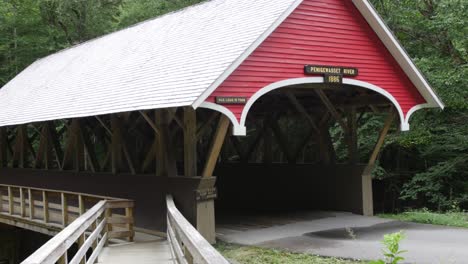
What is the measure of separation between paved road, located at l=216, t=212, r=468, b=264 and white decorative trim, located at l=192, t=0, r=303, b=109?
2.73 meters

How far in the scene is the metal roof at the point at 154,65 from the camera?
10391 mm

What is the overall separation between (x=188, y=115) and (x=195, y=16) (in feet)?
14.8

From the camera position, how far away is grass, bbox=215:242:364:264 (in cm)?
841

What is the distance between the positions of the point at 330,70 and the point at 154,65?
146 inches

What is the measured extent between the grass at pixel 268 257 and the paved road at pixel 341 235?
308 mm

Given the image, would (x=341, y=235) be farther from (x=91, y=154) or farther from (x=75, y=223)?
(x=91, y=154)

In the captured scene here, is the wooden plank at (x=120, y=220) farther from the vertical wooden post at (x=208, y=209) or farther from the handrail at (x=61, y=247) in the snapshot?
the handrail at (x=61, y=247)

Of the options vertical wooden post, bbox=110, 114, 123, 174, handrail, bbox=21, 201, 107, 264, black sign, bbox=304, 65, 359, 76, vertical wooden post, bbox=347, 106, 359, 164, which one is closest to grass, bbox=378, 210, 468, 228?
vertical wooden post, bbox=347, 106, 359, 164

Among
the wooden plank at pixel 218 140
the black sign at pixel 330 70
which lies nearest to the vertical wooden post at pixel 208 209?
the wooden plank at pixel 218 140

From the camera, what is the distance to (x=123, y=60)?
1475cm

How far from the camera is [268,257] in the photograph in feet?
29.1

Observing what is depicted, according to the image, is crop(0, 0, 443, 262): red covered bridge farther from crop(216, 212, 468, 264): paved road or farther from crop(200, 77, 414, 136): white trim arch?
crop(216, 212, 468, 264): paved road

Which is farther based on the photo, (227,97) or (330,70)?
(330,70)

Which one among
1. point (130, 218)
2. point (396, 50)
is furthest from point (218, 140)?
point (396, 50)
